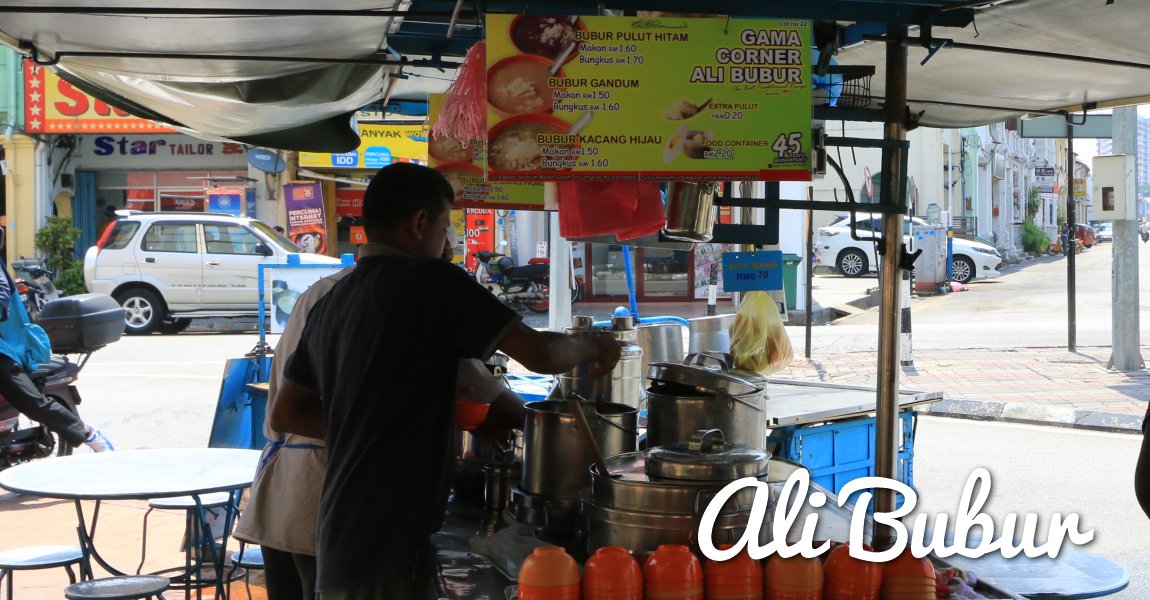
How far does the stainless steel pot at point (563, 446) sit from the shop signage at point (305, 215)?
17.5 m

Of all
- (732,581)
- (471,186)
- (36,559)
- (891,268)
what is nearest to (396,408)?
(732,581)

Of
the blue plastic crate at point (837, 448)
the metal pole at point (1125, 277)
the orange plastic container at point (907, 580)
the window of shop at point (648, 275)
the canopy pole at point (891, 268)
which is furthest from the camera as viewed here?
the window of shop at point (648, 275)

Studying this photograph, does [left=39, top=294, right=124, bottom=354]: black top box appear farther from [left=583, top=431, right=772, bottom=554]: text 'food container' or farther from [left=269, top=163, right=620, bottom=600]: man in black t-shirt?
[left=583, top=431, right=772, bottom=554]: text 'food container'

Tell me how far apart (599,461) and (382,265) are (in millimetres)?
683

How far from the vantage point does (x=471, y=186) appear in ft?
16.6

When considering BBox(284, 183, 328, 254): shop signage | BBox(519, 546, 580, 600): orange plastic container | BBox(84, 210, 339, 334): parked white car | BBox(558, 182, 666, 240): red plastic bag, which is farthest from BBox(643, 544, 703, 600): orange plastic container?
BBox(284, 183, 328, 254): shop signage

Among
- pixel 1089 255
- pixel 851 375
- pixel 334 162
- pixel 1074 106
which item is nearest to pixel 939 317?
pixel 851 375

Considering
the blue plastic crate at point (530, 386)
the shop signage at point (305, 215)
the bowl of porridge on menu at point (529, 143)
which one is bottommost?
the blue plastic crate at point (530, 386)

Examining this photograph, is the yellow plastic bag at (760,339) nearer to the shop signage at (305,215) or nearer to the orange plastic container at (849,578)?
the orange plastic container at (849,578)

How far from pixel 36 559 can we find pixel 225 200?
56.9 ft

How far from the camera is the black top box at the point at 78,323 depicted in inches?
292

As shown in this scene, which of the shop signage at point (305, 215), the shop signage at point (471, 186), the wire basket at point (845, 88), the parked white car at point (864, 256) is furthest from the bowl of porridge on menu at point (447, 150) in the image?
the parked white car at point (864, 256)

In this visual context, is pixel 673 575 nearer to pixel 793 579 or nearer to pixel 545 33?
pixel 793 579

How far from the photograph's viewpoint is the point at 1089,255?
1527 inches
